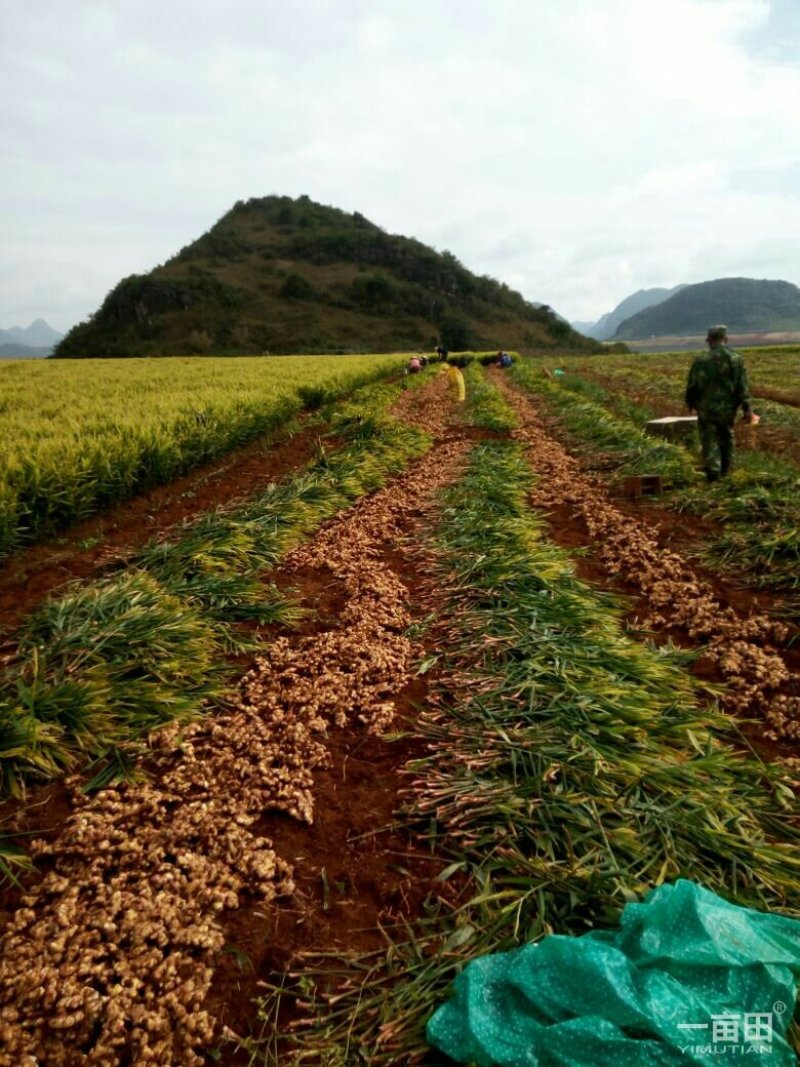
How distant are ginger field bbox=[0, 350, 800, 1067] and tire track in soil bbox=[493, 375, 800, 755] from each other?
3 centimetres

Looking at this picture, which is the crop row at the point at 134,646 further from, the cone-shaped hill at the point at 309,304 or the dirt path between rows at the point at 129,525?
the cone-shaped hill at the point at 309,304

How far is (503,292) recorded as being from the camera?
87.8 meters

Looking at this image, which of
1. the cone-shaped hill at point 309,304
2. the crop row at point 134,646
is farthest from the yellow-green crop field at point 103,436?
the cone-shaped hill at point 309,304

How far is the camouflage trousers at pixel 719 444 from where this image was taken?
7.50 m

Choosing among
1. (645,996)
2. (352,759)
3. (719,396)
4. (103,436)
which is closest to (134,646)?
(352,759)

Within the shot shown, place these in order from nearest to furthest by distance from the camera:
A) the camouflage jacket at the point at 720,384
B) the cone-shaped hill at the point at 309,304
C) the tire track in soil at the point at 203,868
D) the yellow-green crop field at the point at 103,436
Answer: the tire track in soil at the point at 203,868, the yellow-green crop field at the point at 103,436, the camouflage jacket at the point at 720,384, the cone-shaped hill at the point at 309,304

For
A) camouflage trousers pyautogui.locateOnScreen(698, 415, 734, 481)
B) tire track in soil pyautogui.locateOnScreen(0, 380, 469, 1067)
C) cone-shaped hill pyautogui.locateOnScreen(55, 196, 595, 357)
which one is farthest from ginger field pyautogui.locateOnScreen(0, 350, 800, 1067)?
cone-shaped hill pyautogui.locateOnScreen(55, 196, 595, 357)

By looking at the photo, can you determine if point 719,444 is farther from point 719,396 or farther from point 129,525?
point 129,525

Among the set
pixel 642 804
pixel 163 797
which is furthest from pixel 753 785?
pixel 163 797

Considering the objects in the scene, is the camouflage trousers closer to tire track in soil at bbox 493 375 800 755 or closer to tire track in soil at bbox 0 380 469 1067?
tire track in soil at bbox 493 375 800 755

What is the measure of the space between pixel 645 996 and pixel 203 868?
61.5 inches

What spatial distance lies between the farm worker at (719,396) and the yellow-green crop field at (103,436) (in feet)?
24.6

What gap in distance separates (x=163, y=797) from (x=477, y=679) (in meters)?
1.80

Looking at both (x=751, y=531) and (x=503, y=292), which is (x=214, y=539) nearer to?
(x=751, y=531)
